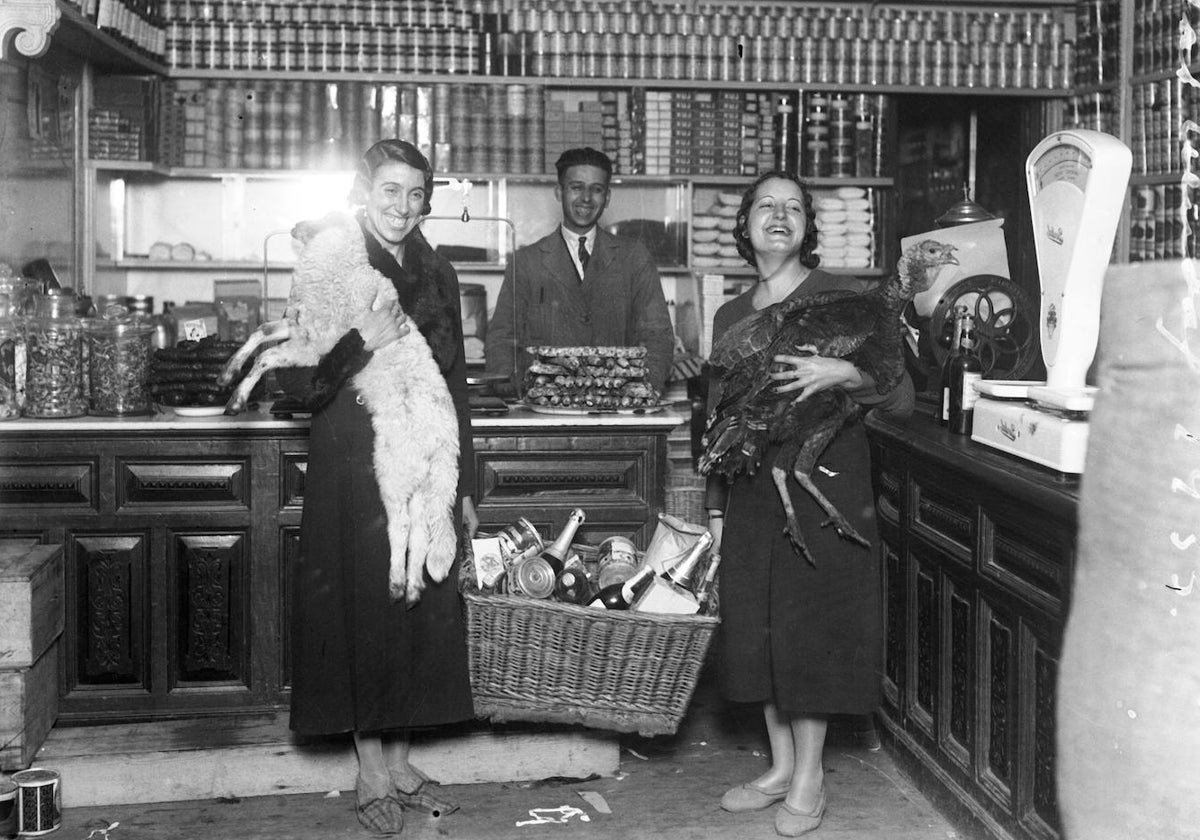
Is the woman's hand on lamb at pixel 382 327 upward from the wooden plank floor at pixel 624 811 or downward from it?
upward

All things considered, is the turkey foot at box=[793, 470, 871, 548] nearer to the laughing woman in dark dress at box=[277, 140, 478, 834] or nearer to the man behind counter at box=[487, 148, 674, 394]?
the laughing woman in dark dress at box=[277, 140, 478, 834]

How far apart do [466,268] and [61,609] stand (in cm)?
261

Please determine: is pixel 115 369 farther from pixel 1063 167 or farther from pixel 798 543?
pixel 1063 167

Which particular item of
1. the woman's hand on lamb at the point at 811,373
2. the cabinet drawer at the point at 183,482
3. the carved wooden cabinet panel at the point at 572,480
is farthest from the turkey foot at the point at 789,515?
the cabinet drawer at the point at 183,482

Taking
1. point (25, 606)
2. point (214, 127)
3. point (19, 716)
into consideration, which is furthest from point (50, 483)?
point (214, 127)

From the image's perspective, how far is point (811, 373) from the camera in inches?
106

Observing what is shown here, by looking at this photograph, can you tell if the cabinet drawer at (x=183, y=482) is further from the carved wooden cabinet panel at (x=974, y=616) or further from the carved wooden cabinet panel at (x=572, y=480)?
the carved wooden cabinet panel at (x=974, y=616)

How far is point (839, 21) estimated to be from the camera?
5.78 metres

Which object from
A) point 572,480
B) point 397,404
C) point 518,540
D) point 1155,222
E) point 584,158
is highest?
point 584,158

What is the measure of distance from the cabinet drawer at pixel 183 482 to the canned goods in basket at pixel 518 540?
2.44 feet

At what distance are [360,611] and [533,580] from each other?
0.41 metres

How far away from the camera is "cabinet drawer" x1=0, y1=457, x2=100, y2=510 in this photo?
338 centimetres

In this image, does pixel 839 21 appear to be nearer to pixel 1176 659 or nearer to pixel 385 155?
pixel 385 155

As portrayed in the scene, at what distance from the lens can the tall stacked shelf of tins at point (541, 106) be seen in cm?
546
